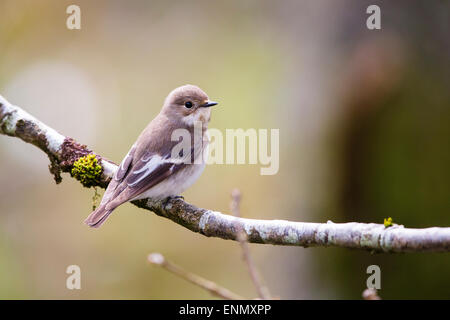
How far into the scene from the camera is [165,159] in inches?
159

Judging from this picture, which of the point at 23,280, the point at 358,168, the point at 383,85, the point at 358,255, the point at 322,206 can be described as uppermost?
the point at 383,85

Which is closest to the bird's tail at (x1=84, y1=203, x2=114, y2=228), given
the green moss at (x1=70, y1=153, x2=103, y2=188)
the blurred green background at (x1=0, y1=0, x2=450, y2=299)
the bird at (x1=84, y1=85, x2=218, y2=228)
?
the bird at (x1=84, y1=85, x2=218, y2=228)

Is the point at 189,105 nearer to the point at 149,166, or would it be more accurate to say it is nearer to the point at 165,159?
the point at 165,159

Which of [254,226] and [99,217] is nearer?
[254,226]

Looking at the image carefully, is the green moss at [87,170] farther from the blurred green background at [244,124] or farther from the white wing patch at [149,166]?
the blurred green background at [244,124]

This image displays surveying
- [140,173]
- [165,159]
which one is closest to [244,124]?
[165,159]

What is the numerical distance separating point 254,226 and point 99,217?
4.41 feet

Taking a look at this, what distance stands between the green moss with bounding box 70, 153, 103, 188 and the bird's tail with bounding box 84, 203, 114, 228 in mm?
251

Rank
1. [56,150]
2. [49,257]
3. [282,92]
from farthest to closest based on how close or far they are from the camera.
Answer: [49,257]
[282,92]
[56,150]

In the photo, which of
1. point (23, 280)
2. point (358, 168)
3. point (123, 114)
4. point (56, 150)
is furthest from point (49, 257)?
point (358, 168)

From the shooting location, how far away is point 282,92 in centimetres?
679

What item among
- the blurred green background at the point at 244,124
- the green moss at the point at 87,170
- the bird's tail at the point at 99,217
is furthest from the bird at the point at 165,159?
the blurred green background at the point at 244,124

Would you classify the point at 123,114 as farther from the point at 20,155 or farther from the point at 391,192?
the point at 391,192
